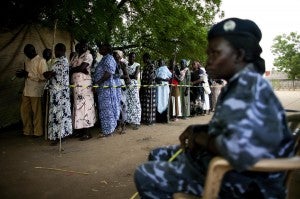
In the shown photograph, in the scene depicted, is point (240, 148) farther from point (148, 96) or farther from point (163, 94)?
point (163, 94)

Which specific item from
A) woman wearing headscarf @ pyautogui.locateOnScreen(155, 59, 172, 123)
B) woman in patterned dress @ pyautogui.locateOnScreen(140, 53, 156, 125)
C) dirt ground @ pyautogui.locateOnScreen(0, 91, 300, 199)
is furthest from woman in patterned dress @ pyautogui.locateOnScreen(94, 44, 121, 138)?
woman wearing headscarf @ pyautogui.locateOnScreen(155, 59, 172, 123)

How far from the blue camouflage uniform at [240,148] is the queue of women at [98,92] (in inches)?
175

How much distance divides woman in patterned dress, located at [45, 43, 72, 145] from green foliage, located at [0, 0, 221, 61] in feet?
6.05

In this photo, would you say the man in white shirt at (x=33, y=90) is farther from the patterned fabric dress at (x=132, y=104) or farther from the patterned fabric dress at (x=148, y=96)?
the patterned fabric dress at (x=148, y=96)

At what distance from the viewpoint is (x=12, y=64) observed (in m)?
7.89

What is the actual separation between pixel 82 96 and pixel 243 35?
534cm

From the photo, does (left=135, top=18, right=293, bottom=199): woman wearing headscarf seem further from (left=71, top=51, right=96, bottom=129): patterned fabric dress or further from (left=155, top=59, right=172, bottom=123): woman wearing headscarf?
(left=155, top=59, right=172, bottom=123): woman wearing headscarf

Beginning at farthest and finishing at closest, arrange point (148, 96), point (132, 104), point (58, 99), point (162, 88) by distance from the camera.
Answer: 1. point (162, 88)
2. point (148, 96)
3. point (132, 104)
4. point (58, 99)

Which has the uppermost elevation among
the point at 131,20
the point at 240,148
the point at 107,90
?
the point at 131,20

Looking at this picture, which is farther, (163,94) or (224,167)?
(163,94)

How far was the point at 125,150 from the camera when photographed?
590 centimetres

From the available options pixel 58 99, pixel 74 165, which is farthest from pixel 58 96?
pixel 74 165

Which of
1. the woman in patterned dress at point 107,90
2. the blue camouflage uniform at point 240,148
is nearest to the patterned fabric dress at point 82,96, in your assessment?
the woman in patterned dress at point 107,90

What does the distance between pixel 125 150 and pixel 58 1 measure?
3.93 metres
